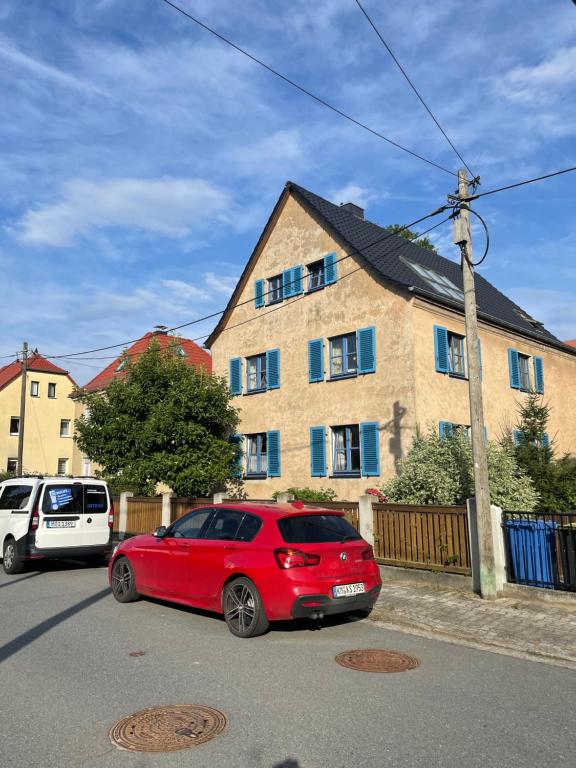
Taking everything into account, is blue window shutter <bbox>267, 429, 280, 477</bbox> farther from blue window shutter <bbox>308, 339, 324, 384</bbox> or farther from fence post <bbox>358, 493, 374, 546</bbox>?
fence post <bbox>358, 493, 374, 546</bbox>

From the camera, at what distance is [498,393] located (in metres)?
21.0

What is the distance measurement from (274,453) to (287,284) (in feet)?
19.1

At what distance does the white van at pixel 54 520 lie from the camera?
473 inches

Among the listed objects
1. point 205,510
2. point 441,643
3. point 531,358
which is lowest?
point 441,643

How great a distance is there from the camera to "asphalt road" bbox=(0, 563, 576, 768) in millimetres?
4039

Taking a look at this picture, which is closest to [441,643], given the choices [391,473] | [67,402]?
[391,473]

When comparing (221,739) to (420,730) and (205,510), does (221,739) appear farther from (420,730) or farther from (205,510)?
(205,510)

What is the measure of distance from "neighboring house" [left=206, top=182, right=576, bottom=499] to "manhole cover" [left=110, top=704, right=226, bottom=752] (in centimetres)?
1281

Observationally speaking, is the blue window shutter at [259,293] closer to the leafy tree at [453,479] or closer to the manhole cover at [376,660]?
the leafy tree at [453,479]

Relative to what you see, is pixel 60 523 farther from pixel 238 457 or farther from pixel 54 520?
pixel 238 457

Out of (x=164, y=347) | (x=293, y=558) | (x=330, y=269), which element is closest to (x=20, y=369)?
(x=164, y=347)

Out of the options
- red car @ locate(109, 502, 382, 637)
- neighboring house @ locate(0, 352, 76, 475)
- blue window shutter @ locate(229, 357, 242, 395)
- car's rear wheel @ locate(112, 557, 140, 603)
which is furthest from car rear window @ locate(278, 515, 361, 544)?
neighboring house @ locate(0, 352, 76, 475)

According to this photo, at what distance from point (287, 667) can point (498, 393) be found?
16751mm

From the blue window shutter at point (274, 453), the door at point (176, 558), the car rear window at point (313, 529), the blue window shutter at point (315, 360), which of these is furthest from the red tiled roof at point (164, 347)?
the car rear window at point (313, 529)
